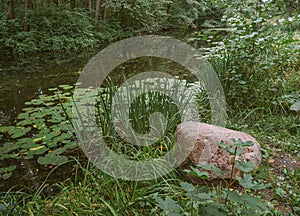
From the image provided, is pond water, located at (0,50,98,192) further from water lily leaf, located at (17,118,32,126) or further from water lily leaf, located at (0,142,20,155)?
water lily leaf, located at (17,118,32,126)

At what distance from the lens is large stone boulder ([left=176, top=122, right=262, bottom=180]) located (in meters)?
1.79

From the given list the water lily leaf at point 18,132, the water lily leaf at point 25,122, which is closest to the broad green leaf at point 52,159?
the water lily leaf at point 18,132

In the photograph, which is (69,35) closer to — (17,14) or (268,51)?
(17,14)

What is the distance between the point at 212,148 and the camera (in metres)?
1.83

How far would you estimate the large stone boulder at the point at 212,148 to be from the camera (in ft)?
5.86

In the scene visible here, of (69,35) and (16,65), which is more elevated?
(69,35)

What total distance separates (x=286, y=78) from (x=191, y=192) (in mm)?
2554

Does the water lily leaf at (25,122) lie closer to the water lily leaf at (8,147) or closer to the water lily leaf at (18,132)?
the water lily leaf at (18,132)

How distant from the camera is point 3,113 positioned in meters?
3.61

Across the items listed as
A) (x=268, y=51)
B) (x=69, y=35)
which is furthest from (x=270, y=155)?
(x=69, y=35)

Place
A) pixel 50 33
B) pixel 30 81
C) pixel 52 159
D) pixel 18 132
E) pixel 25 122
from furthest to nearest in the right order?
pixel 50 33, pixel 30 81, pixel 25 122, pixel 18 132, pixel 52 159

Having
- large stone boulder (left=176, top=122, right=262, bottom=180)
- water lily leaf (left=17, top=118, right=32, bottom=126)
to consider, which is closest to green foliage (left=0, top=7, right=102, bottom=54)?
water lily leaf (left=17, top=118, right=32, bottom=126)

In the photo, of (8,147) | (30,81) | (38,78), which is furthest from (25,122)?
(38,78)

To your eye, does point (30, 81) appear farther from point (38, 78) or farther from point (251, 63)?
point (251, 63)
